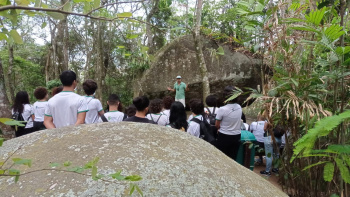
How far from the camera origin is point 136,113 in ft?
11.3

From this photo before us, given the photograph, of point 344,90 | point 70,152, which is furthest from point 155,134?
point 344,90

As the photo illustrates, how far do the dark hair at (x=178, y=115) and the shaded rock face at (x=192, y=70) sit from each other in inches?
239

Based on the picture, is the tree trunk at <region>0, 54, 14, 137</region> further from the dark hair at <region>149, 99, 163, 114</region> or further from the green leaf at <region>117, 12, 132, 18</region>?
the green leaf at <region>117, 12, 132, 18</region>

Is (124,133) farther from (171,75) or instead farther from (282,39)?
(171,75)

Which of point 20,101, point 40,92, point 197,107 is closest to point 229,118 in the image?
point 197,107

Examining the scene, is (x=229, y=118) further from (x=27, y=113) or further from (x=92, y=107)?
(x=27, y=113)

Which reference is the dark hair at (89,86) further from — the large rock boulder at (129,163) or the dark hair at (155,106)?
the large rock boulder at (129,163)

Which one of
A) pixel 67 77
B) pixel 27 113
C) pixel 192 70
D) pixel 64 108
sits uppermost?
pixel 192 70

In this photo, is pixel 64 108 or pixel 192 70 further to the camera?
pixel 192 70

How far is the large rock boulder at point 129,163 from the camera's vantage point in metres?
1.18

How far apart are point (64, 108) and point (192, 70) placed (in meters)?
7.19

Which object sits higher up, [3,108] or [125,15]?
[125,15]

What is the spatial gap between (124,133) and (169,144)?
0.28m

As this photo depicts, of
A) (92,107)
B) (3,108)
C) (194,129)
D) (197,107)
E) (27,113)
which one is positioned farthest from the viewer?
(3,108)
